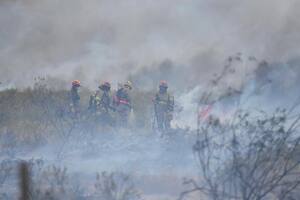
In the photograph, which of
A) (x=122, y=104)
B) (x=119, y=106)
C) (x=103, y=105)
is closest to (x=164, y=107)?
(x=122, y=104)

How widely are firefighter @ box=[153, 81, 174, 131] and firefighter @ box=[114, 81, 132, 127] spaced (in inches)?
54.7

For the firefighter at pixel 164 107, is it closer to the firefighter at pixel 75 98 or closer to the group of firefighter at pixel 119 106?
the group of firefighter at pixel 119 106

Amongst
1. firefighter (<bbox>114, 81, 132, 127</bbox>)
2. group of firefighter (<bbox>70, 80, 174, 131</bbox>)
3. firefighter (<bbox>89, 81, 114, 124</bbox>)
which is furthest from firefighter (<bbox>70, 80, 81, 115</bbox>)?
firefighter (<bbox>114, 81, 132, 127</bbox>)

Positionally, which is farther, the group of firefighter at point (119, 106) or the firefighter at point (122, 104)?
the firefighter at point (122, 104)

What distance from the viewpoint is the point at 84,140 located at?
19938 millimetres

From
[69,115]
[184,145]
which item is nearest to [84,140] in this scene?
[69,115]

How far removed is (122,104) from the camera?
20172 millimetres

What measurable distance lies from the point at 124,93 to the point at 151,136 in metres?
2.04

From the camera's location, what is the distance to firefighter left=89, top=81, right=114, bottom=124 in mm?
19703

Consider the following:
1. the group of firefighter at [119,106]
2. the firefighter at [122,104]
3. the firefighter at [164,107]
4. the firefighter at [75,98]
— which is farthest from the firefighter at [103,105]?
the firefighter at [164,107]

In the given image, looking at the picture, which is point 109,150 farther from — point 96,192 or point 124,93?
point 96,192

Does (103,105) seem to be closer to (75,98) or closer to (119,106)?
(119,106)

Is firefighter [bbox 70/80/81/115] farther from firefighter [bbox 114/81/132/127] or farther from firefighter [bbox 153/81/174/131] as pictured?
firefighter [bbox 153/81/174/131]

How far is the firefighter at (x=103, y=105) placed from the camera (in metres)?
19.7
